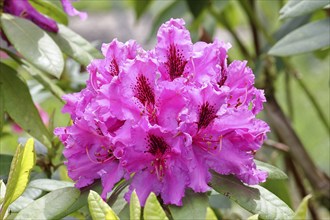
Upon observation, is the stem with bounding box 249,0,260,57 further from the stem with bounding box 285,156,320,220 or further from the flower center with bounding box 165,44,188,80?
the flower center with bounding box 165,44,188,80

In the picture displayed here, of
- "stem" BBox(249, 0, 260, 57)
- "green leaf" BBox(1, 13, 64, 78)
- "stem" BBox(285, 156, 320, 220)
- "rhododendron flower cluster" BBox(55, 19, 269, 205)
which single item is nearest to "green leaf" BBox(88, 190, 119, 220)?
"rhododendron flower cluster" BBox(55, 19, 269, 205)

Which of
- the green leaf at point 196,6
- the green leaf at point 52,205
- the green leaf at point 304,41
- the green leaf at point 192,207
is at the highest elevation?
the green leaf at point 196,6

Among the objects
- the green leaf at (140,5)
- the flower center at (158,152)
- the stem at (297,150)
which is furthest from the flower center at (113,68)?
the green leaf at (140,5)

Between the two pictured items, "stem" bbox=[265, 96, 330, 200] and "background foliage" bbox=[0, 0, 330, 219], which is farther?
"stem" bbox=[265, 96, 330, 200]

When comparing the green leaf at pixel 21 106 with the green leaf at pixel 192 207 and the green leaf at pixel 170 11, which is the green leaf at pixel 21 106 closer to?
the green leaf at pixel 192 207

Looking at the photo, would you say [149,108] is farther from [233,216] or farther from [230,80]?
[233,216]

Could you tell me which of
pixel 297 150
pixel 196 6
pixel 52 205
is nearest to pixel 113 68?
pixel 52 205
